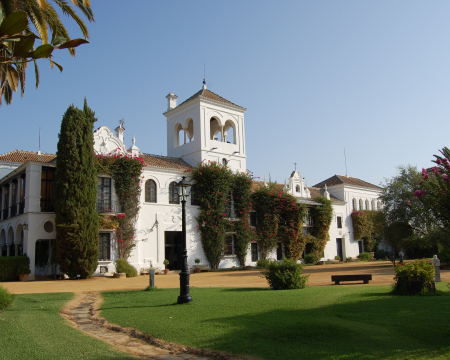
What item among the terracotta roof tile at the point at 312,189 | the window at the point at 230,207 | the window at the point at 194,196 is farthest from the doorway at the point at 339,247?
the window at the point at 194,196

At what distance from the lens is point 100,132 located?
89.4 feet

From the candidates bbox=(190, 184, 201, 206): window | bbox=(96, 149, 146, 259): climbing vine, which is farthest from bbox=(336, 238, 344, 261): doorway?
bbox=(96, 149, 146, 259): climbing vine

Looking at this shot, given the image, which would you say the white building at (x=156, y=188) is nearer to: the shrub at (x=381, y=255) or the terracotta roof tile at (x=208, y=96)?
the terracotta roof tile at (x=208, y=96)

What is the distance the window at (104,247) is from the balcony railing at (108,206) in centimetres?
157

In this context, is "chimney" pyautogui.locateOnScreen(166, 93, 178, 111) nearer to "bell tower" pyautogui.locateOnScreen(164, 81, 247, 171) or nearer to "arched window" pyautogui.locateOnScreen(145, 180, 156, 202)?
"bell tower" pyautogui.locateOnScreen(164, 81, 247, 171)

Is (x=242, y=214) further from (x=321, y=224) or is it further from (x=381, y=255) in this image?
(x=381, y=255)

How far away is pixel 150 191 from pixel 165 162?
10.5ft

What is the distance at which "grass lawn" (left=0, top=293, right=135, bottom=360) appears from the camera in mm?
6398

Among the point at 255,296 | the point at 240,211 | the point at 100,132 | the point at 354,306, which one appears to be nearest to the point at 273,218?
the point at 240,211

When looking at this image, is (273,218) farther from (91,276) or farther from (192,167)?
(91,276)

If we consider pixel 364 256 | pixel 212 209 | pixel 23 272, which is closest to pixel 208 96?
pixel 212 209

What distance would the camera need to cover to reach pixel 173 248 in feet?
99.8

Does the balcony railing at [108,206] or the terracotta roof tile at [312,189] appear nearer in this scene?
the balcony railing at [108,206]

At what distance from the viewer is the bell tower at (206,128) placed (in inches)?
1273
